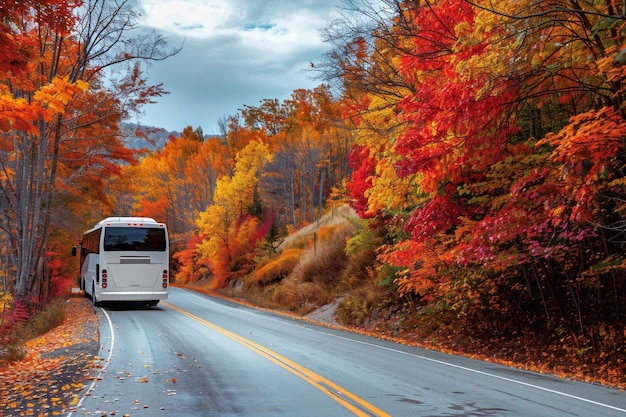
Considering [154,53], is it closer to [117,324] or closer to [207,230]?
[117,324]

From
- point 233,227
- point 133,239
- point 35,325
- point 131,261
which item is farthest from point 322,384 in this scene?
point 233,227

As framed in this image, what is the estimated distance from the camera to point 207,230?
46500 millimetres

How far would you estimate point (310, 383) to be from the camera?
27.5 feet

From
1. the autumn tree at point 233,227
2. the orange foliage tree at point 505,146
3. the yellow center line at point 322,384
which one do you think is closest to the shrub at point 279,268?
the autumn tree at point 233,227

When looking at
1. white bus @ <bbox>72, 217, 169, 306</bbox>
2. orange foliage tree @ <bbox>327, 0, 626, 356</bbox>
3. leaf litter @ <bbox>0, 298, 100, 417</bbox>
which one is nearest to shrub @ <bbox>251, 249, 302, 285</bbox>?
white bus @ <bbox>72, 217, 169, 306</bbox>

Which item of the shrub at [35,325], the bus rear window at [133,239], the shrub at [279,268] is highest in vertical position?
the bus rear window at [133,239]

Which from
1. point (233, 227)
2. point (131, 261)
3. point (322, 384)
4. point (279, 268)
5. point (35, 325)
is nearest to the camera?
point (322, 384)

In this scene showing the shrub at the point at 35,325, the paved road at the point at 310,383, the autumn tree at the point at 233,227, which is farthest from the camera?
the autumn tree at the point at 233,227

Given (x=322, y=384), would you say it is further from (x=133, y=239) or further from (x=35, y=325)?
(x=133, y=239)

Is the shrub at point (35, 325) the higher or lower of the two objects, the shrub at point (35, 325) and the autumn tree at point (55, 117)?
the lower

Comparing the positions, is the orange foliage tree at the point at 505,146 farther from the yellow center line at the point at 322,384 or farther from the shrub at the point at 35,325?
the shrub at the point at 35,325

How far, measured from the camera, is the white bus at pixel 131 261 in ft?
72.8

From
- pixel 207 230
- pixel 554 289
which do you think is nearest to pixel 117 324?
pixel 554 289

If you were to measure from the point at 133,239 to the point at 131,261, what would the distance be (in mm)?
898
